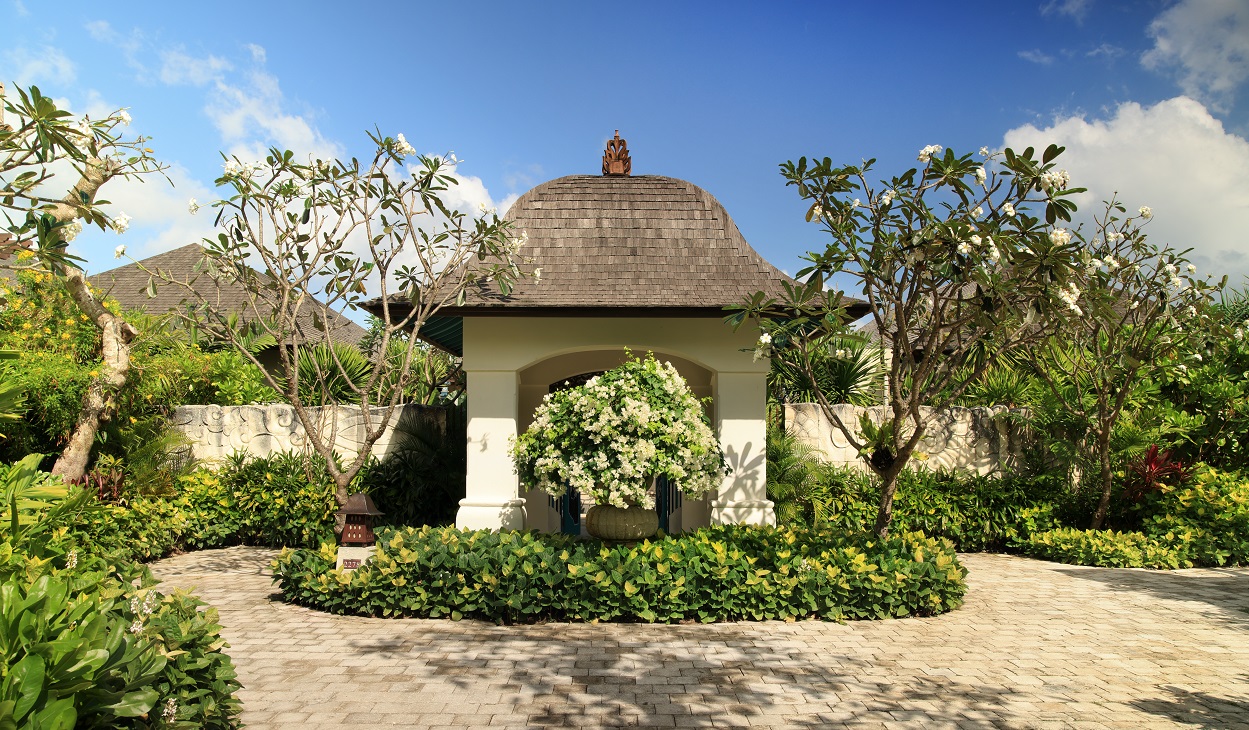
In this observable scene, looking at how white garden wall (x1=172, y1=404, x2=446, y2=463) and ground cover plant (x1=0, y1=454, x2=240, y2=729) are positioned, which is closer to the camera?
ground cover plant (x1=0, y1=454, x2=240, y2=729)

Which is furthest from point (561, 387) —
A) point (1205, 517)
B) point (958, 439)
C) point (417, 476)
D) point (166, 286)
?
point (166, 286)

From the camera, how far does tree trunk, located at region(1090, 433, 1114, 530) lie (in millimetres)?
10234

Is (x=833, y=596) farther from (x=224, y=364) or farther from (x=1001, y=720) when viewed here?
(x=224, y=364)

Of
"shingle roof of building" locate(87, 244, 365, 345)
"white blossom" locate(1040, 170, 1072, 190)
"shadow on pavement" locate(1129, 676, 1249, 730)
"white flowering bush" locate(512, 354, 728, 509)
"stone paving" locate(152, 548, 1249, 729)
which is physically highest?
"shingle roof of building" locate(87, 244, 365, 345)

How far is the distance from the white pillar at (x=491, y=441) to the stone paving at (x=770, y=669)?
7.31ft

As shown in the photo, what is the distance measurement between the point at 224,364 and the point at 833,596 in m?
9.72

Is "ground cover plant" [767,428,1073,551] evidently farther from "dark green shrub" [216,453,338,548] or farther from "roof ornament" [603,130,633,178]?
"dark green shrub" [216,453,338,548]

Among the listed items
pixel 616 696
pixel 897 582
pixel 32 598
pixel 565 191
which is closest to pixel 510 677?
pixel 616 696

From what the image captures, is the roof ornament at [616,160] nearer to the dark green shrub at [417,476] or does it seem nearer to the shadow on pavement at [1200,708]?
the dark green shrub at [417,476]

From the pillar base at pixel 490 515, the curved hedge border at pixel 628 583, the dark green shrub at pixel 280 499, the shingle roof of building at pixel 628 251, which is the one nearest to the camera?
the curved hedge border at pixel 628 583

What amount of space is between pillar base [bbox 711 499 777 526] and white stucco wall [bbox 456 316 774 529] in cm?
1

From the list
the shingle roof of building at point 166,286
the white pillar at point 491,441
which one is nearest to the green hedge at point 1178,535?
the white pillar at point 491,441

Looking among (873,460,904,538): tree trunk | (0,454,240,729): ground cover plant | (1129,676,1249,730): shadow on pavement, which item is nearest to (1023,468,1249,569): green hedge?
(873,460,904,538): tree trunk

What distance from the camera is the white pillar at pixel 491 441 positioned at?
9.10m
